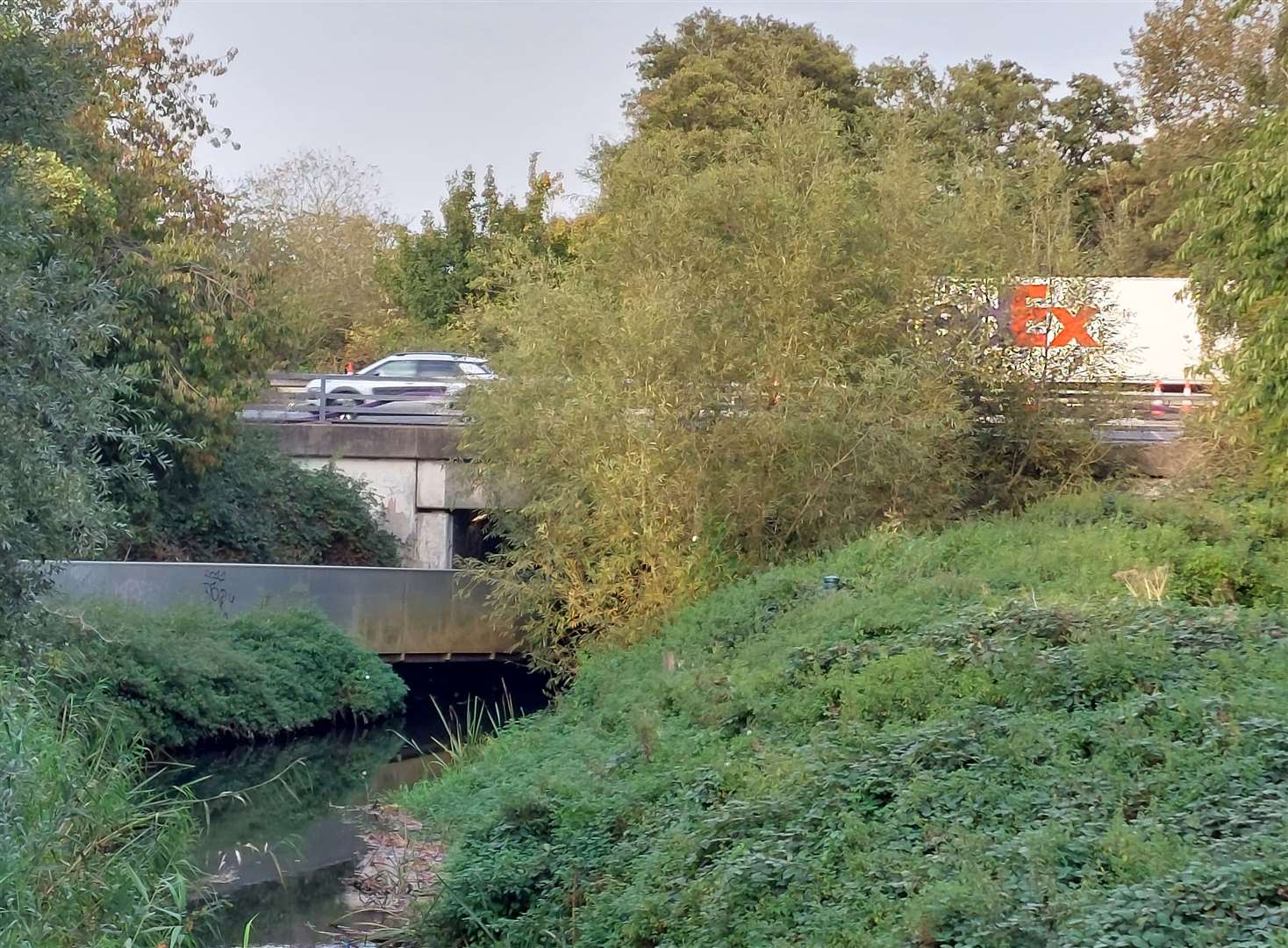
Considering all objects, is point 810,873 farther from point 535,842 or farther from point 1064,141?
point 1064,141

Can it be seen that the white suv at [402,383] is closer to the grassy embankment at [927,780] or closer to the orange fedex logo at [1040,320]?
the orange fedex logo at [1040,320]

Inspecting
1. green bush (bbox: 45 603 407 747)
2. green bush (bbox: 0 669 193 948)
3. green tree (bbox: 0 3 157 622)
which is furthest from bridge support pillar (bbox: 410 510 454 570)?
green bush (bbox: 0 669 193 948)

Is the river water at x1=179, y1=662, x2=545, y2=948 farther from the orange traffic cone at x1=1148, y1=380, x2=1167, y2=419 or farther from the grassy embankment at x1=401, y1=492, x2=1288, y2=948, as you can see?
the orange traffic cone at x1=1148, y1=380, x2=1167, y2=419

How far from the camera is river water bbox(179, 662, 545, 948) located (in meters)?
10.6

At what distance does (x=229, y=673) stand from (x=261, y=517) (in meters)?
5.86

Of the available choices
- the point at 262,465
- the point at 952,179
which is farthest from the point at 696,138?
the point at 262,465

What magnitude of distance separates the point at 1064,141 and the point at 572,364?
1223 inches

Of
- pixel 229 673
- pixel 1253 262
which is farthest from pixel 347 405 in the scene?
pixel 1253 262

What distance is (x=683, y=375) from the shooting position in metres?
16.7

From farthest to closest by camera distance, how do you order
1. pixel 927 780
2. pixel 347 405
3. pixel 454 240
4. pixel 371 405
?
pixel 454 240 → pixel 347 405 → pixel 371 405 → pixel 927 780

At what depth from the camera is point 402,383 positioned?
85.5 ft

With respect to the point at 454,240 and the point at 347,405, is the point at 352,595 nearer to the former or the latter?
the point at 347,405

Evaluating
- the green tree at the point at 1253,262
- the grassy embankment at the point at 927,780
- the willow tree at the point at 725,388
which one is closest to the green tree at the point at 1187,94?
the green tree at the point at 1253,262

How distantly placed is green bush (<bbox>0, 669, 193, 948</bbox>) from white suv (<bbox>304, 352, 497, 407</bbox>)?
14.4 m
